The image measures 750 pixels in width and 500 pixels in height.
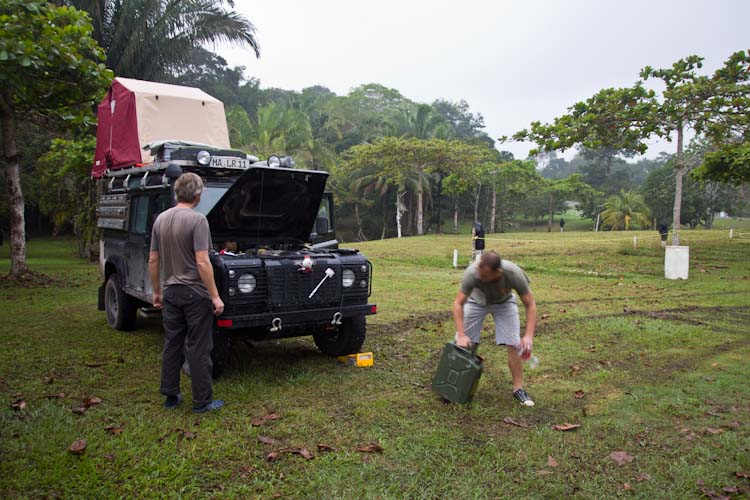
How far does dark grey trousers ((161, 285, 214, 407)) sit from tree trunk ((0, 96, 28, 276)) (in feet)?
32.5

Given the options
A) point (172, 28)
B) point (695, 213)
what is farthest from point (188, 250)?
point (695, 213)

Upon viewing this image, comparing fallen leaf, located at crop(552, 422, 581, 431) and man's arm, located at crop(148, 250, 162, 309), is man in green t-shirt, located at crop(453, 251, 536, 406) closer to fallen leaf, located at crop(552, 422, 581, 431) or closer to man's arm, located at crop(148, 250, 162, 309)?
fallen leaf, located at crop(552, 422, 581, 431)

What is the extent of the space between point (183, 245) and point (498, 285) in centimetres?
269

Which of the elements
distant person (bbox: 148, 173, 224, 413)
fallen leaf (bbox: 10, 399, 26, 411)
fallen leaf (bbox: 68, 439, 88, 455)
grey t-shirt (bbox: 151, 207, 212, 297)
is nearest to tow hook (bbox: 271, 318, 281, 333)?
distant person (bbox: 148, 173, 224, 413)

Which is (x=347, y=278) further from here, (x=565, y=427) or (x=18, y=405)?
(x=18, y=405)

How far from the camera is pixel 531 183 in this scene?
43.9 metres

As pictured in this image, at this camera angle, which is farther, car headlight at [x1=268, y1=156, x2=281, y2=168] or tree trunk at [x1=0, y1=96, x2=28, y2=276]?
tree trunk at [x1=0, y1=96, x2=28, y2=276]

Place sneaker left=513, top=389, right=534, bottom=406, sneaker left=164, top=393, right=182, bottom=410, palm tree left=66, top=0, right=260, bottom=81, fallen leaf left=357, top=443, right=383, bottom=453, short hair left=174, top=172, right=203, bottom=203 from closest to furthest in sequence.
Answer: fallen leaf left=357, top=443, right=383, bottom=453
short hair left=174, top=172, right=203, bottom=203
sneaker left=164, top=393, right=182, bottom=410
sneaker left=513, top=389, right=534, bottom=406
palm tree left=66, top=0, right=260, bottom=81

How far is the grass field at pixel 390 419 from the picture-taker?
376 centimetres

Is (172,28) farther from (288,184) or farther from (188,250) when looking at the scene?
(188,250)

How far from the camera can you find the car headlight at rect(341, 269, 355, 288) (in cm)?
612

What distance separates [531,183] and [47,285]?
37.0 meters

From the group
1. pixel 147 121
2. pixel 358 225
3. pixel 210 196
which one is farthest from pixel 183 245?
pixel 358 225

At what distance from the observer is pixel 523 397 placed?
5312 millimetres
